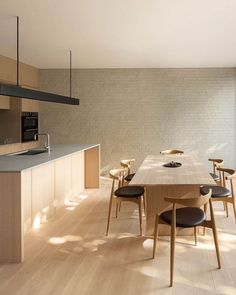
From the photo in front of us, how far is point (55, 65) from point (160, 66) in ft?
7.60

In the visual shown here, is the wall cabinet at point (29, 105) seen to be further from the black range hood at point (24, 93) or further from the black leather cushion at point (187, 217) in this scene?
the black leather cushion at point (187, 217)

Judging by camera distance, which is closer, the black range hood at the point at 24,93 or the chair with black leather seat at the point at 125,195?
the black range hood at the point at 24,93

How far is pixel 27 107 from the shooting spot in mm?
7516

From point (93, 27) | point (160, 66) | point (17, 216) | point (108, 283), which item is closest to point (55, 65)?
point (160, 66)

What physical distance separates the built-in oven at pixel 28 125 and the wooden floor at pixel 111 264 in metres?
3.14

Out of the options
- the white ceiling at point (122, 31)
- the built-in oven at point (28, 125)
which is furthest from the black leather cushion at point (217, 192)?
the built-in oven at point (28, 125)

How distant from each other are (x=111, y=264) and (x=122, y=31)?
3118 mm

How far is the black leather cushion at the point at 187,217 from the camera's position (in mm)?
2951

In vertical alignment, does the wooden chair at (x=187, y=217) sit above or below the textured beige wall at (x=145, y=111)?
below

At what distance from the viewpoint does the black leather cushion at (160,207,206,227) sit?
295 centimetres

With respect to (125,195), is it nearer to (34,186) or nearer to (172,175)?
(172,175)

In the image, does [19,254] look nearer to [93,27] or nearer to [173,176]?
[173,176]

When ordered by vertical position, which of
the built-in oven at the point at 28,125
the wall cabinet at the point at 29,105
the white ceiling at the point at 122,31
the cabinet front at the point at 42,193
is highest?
the white ceiling at the point at 122,31

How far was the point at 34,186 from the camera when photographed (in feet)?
13.9
